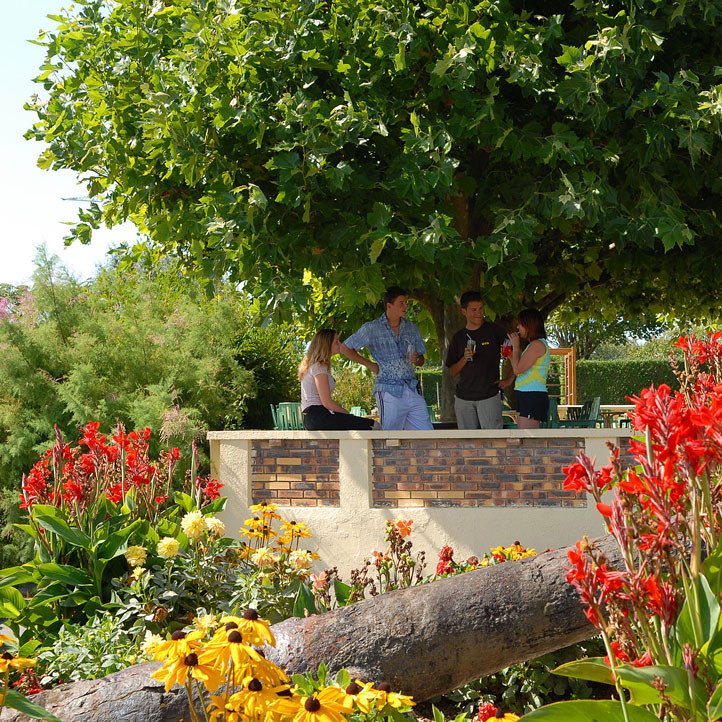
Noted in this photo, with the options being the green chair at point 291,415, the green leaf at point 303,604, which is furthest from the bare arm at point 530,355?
the green leaf at point 303,604

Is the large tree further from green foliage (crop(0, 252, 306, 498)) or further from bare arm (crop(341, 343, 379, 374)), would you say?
green foliage (crop(0, 252, 306, 498))

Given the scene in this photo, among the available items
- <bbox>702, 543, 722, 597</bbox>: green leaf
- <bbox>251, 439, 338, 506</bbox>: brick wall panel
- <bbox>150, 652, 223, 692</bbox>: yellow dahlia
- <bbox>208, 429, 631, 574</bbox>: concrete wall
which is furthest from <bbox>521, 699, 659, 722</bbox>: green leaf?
<bbox>251, 439, 338, 506</bbox>: brick wall panel

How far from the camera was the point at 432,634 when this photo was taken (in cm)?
306

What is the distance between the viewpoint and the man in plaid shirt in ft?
25.8

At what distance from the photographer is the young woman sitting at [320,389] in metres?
7.66

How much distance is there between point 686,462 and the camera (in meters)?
1.74

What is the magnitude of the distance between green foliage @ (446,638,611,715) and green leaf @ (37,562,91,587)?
2.29 metres

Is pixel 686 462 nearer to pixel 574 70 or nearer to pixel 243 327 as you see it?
pixel 574 70

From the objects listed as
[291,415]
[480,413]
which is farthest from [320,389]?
[291,415]

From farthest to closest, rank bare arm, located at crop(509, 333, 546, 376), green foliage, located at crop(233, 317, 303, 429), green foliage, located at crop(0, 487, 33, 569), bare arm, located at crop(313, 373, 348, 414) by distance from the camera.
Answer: green foliage, located at crop(233, 317, 303, 429) → green foliage, located at crop(0, 487, 33, 569) → bare arm, located at crop(313, 373, 348, 414) → bare arm, located at crop(509, 333, 546, 376)

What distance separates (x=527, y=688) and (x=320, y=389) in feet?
12.8

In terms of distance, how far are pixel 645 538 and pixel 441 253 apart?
518 centimetres

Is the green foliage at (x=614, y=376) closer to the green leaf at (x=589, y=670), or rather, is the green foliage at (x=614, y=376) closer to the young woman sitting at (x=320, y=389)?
the young woman sitting at (x=320, y=389)

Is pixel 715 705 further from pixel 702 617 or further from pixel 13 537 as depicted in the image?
pixel 13 537
